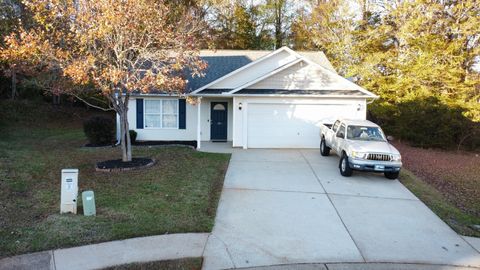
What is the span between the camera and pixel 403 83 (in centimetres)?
2028

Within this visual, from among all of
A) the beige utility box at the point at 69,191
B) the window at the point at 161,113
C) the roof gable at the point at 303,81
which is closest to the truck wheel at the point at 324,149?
the roof gable at the point at 303,81

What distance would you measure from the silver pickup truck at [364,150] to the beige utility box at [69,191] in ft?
26.0

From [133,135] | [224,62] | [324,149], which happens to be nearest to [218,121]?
[133,135]

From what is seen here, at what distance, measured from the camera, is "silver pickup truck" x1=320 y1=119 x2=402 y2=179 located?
1159 cm

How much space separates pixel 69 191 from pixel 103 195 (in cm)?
152

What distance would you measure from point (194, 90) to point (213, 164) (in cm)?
621

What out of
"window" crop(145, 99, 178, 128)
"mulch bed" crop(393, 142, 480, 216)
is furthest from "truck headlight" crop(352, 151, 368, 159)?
"window" crop(145, 99, 178, 128)

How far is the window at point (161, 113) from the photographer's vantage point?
62.8ft

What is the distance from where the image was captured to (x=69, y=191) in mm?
7809

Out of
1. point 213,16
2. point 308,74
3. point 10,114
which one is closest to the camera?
point 308,74

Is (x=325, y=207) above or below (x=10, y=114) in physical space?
below

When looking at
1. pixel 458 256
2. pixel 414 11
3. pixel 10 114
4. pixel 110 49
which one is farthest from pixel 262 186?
pixel 10 114

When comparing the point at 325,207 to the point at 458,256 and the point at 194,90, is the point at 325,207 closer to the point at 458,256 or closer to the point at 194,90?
the point at 458,256

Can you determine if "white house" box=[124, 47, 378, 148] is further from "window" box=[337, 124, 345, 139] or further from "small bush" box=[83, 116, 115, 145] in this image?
"window" box=[337, 124, 345, 139]
